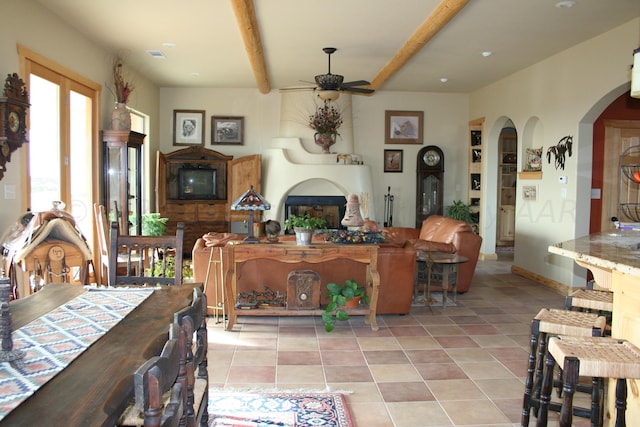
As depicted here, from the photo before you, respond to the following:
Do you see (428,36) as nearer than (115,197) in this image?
Yes

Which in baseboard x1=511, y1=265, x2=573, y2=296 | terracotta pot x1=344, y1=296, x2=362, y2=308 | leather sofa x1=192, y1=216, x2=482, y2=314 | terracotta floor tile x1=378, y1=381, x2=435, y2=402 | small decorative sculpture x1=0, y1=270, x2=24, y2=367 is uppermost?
small decorative sculpture x1=0, y1=270, x2=24, y2=367

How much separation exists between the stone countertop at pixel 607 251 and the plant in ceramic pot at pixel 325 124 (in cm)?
593

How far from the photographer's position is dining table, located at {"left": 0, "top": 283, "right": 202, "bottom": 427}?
1.23m

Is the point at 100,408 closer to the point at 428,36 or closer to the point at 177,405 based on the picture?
the point at 177,405

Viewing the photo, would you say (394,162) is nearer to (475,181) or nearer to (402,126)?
(402,126)

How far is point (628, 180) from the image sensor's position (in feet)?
20.8

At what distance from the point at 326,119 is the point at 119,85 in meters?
3.58

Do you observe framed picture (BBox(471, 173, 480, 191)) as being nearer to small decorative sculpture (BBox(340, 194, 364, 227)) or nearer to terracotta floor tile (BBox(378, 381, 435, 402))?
small decorative sculpture (BBox(340, 194, 364, 227))

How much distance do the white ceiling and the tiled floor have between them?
9.62ft

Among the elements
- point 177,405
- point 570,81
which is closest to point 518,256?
point 570,81

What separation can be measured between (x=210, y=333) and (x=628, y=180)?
5254 millimetres

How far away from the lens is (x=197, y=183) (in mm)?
8742

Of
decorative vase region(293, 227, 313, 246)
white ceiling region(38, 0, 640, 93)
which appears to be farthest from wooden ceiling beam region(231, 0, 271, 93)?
decorative vase region(293, 227, 313, 246)

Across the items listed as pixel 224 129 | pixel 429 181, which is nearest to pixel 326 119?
pixel 224 129
